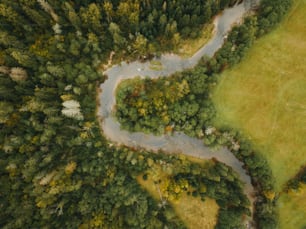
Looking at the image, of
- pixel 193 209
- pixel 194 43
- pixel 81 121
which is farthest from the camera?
pixel 193 209

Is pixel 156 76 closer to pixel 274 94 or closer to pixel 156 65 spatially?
pixel 156 65

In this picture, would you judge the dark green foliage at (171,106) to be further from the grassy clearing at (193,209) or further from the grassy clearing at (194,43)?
the grassy clearing at (193,209)

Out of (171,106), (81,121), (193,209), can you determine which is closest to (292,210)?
(193,209)

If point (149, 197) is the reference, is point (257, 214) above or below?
below

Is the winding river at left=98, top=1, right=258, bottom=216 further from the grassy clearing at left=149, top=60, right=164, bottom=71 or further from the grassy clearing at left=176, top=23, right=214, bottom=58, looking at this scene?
the grassy clearing at left=176, top=23, right=214, bottom=58

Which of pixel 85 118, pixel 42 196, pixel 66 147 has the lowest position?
pixel 42 196

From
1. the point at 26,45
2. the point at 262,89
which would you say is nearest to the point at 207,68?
the point at 262,89

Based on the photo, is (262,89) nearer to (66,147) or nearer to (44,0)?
(66,147)
